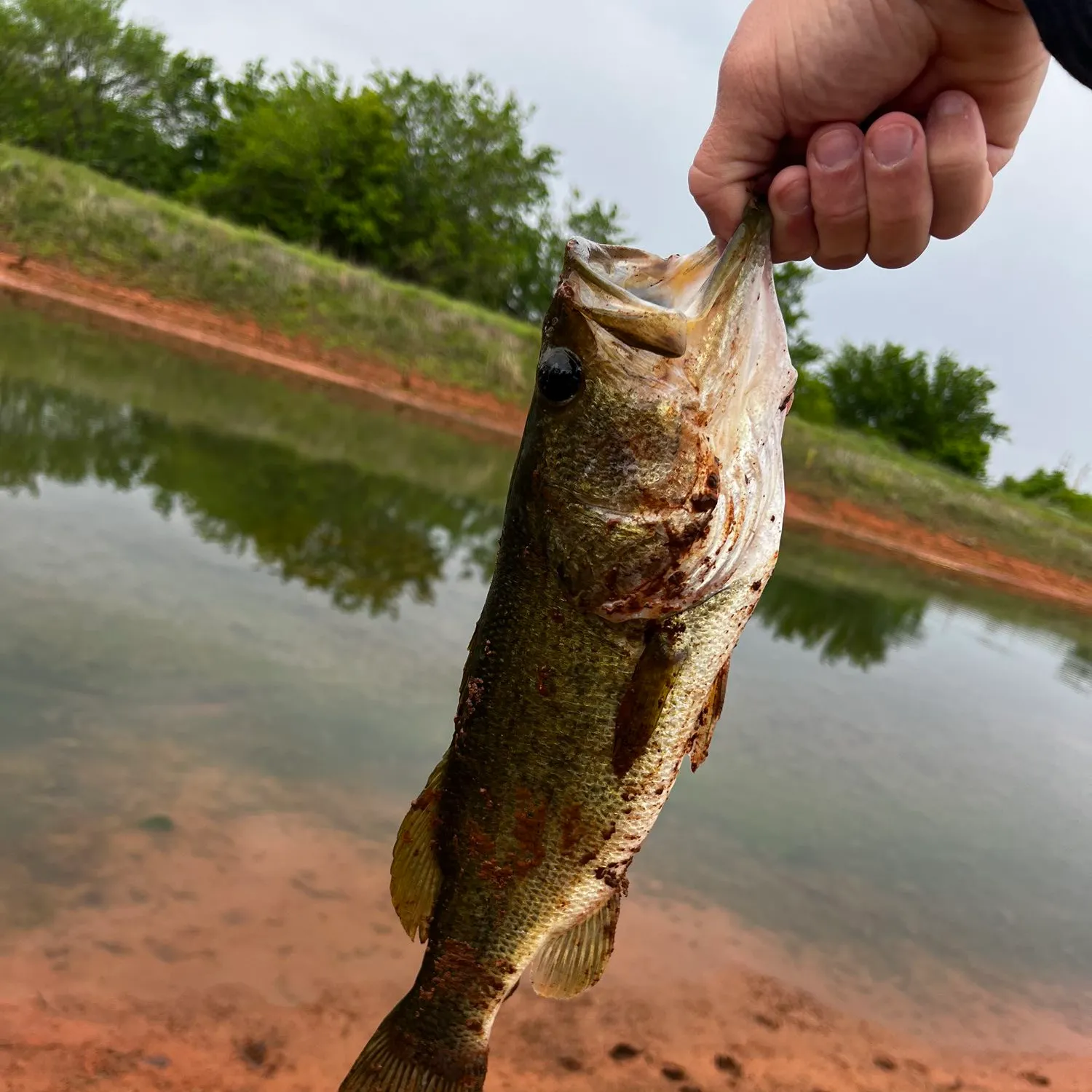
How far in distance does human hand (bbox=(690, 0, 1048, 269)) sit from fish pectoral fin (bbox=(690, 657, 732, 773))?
0.92 metres

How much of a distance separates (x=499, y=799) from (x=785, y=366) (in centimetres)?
113

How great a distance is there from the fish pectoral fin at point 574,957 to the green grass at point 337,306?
62.1 feet

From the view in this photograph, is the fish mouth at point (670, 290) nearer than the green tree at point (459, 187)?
Yes

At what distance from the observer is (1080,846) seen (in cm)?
538

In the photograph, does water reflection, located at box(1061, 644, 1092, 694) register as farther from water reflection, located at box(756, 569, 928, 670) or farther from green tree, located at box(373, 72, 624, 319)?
green tree, located at box(373, 72, 624, 319)

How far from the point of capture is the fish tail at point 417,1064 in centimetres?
195

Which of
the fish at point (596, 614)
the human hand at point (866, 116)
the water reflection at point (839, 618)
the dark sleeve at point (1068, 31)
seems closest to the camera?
the dark sleeve at point (1068, 31)

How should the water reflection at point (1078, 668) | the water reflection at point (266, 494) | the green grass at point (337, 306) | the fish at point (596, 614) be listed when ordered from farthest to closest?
the green grass at point (337, 306)
the water reflection at point (1078, 668)
the water reflection at point (266, 494)
the fish at point (596, 614)

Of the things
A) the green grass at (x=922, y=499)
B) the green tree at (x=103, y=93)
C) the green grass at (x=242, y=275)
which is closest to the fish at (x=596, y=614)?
the green grass at (x=242, y=275)

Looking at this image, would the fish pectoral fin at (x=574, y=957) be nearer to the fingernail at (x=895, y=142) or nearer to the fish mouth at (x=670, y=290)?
the fish mouth at (x=670, y=290)

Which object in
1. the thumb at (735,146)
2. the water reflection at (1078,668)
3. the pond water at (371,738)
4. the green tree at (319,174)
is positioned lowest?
the pond water at (371,738)

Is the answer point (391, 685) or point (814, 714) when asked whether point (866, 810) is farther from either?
point (391, 685)

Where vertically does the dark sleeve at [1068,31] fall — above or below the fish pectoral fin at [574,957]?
above

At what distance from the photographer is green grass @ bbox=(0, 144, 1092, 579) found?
17.9 meters
